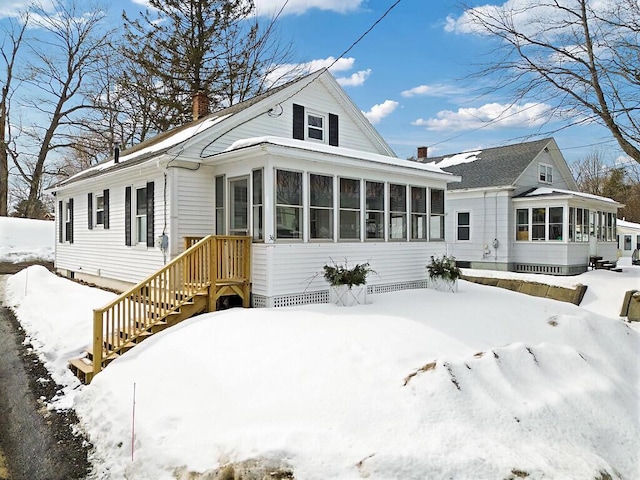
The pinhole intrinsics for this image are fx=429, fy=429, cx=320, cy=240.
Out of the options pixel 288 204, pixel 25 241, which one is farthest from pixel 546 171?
pixel 25 241

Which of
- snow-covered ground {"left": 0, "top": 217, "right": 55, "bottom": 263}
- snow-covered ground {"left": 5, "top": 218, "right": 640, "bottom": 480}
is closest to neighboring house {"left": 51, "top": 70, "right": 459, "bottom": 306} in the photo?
snow-covered ground {"left": 5, "top": 218, "right": 640, "bottom": 480}

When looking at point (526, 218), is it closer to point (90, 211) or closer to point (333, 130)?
point (333, 130)

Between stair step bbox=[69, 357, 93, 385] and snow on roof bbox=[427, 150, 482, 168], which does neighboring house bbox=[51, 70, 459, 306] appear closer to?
stair step bbox=[69, 357, 93, 385]

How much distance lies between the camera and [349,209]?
9859 millimetres

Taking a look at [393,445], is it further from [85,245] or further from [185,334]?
[85,245]

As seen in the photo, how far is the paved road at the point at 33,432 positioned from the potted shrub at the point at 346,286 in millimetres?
4888

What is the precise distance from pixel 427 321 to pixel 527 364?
5.70 ft

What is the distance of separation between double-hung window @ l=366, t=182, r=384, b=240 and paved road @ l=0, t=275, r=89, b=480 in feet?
23.0

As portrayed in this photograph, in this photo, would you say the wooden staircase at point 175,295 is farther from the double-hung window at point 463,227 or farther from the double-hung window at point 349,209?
the double-hung window at point 463,227

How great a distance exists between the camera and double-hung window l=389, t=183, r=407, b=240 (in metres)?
10.9

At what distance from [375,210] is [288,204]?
2667 mm

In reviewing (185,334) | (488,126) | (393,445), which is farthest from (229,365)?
(488,126)

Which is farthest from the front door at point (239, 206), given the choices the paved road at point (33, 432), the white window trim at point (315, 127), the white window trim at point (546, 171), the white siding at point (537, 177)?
the white window trim at point (546, 171)

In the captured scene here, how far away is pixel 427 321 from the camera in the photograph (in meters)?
7.50
